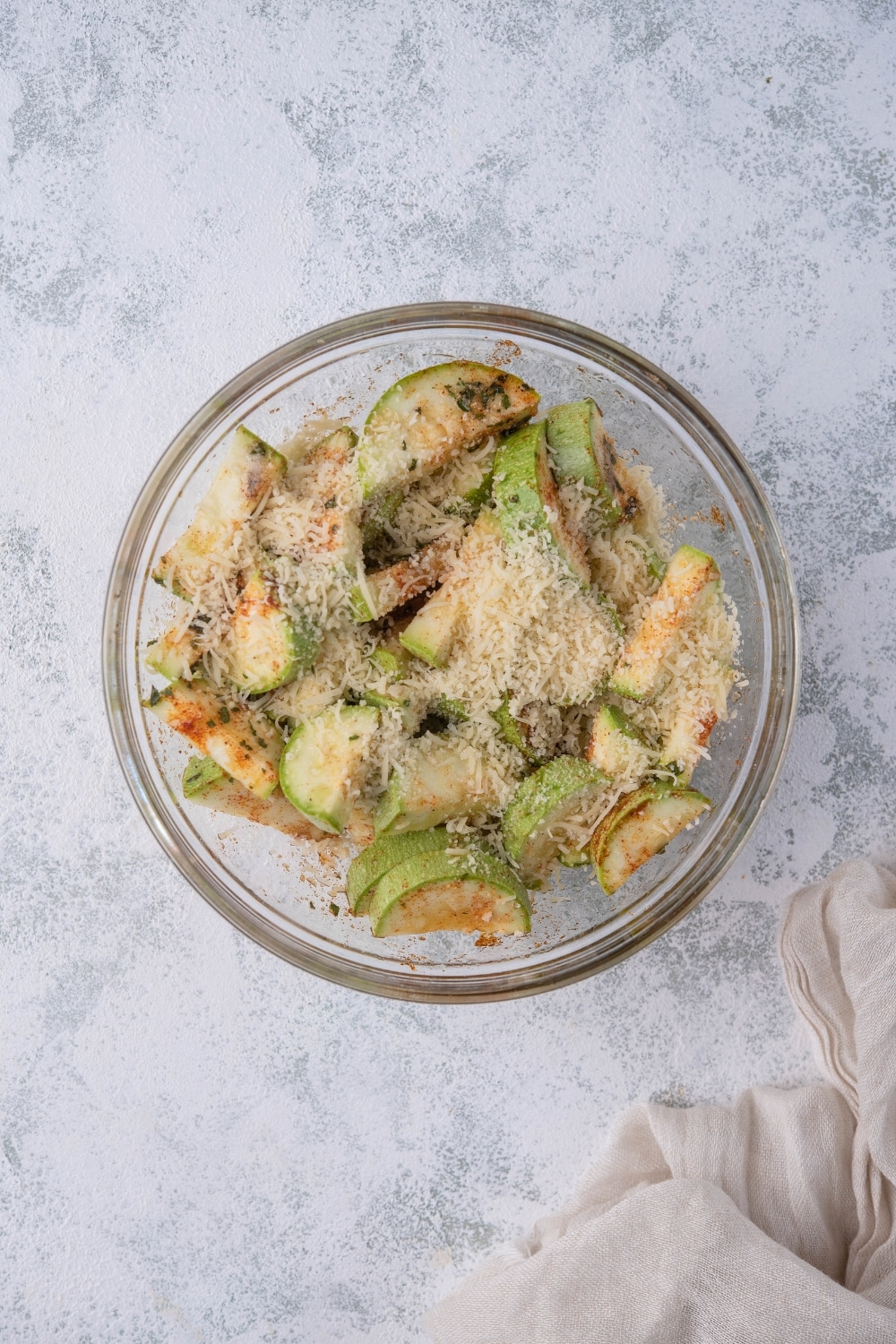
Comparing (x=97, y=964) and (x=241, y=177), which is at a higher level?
(x=241, y=177)

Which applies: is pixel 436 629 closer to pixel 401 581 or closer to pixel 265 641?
pixel 401 581

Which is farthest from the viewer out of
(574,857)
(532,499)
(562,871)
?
(562,871)

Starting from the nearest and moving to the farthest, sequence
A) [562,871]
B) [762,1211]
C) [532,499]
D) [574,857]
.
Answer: [532,499] < [574,857] < [562,871] < [762,1211]

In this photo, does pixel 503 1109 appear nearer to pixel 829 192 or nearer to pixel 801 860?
pixel 801 860

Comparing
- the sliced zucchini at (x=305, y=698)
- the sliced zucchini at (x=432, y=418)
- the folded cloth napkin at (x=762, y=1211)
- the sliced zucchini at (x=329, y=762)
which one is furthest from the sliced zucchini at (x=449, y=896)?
the folded cloth napkin at (x=762, y=1211)

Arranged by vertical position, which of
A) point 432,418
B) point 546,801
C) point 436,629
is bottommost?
point 546,801

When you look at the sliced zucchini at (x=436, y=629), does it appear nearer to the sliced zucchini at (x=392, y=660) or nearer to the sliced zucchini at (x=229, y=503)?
the sliced zucchini at (x=392, y=660)

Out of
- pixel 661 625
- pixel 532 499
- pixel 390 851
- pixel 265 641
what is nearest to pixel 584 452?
pixel 532 499

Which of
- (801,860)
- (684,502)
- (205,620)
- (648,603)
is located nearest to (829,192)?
→ (684,502)
